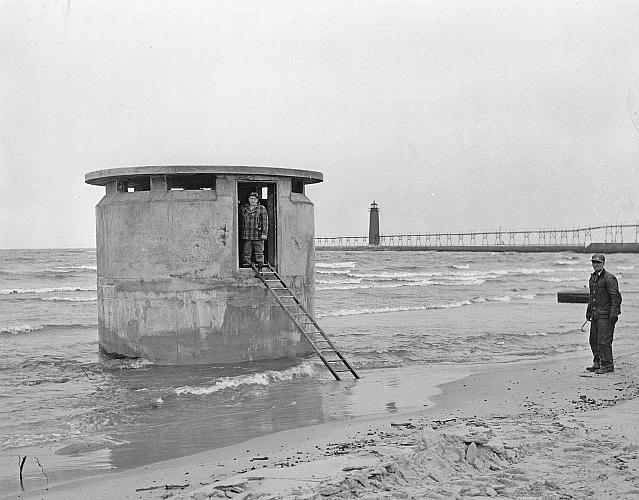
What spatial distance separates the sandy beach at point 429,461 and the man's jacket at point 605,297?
214 cm

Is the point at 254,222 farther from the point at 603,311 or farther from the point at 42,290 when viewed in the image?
the point at 42,290

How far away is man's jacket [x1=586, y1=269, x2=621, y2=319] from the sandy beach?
2.14 meters

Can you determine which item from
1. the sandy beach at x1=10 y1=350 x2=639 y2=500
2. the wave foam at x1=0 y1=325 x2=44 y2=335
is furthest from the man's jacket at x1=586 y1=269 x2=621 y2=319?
the wave foam at x1=0 y1=325 x2=44 y2=335

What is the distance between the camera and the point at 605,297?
1116 centimetres

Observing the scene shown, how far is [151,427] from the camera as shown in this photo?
8.63 meters

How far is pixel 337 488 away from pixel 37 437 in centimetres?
427

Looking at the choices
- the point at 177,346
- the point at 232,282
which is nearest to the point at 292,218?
the point at 232,282

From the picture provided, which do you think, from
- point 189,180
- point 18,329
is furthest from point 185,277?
point 18,329

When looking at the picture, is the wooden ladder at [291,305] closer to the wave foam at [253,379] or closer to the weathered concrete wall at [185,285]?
the weathered concrete wall at [185,285]

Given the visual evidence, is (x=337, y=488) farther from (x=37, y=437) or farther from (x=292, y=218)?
(x=292, y=218)

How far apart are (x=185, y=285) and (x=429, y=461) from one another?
6839 mm

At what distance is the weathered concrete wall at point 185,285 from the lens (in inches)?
478

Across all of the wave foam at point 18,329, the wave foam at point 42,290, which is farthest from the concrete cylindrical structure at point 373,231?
the wave foam at point 18,329

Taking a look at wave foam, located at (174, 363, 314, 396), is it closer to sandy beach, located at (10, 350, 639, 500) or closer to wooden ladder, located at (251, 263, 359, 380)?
wooden ladder, located at (251, 263, 359, 380)
